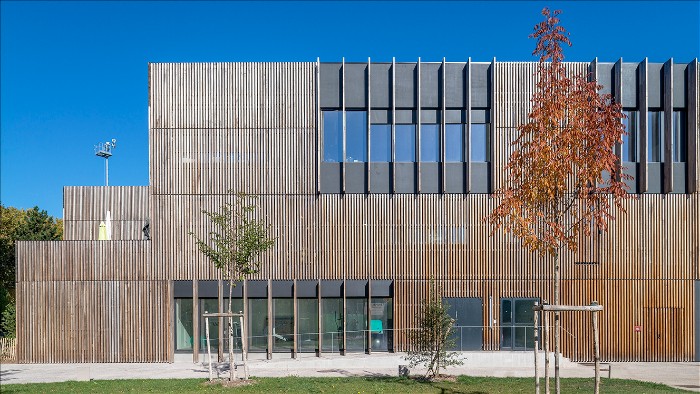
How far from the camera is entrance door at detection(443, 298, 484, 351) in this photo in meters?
23.7

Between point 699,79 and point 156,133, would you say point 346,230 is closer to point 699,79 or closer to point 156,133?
point 156,133

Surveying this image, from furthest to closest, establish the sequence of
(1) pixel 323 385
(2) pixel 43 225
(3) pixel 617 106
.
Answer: (2) pixel 43 225, (1) pixel 323 385, (3) pixel 617 106

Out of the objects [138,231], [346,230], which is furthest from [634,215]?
[138,231]

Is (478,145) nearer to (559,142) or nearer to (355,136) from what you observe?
(355,136)

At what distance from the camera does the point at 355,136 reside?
24.2 meters

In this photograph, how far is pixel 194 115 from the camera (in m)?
24.1

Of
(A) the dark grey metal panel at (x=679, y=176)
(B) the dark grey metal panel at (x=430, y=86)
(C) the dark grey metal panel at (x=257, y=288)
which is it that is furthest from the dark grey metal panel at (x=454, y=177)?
(A) the dark grey metal panel at (x=679, y=176)

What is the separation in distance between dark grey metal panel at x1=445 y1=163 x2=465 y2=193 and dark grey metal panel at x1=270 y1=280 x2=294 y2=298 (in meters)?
7.19

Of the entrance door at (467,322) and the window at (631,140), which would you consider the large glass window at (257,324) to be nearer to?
the entrance door at (467,322)

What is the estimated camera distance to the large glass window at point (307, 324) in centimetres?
2405

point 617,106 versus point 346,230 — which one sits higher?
point 617,106

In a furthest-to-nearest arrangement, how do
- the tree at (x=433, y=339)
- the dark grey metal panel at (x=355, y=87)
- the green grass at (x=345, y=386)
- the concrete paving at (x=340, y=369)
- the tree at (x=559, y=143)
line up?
the dark grey metal panel at (x=355, y=87)
the concrete paving at (x=340, y=369)
the tree at (x=433, y=339)
the green grass at (x=345, y=386)
the tree at (x=559, y=143)

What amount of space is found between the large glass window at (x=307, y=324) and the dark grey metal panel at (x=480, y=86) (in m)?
10.1

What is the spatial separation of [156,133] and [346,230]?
8358 millimetres
